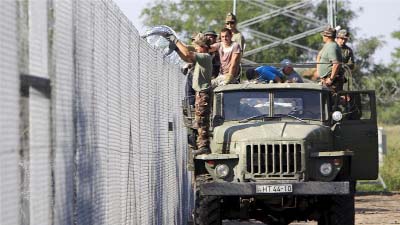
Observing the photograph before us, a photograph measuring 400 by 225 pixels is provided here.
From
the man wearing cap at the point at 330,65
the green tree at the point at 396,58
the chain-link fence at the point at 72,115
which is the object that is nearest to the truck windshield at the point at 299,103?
the man wearing cap at the point at 330,65

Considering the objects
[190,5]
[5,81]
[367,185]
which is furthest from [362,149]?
[190,5]

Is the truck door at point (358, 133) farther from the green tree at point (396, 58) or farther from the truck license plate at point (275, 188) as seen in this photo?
the green tree at point (396, 58)

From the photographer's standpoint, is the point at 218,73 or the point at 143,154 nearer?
the point at 143,154

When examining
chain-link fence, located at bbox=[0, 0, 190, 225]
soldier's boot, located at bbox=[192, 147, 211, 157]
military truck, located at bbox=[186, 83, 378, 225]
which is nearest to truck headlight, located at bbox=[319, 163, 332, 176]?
military truck, located at bbox=[186, 83, 378, 225]

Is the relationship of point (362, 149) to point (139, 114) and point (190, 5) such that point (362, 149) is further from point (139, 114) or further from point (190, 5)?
point (190, 5)

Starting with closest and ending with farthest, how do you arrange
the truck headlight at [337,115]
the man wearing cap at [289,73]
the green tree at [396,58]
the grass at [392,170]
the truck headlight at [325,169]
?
the truck headlight at [325,169] < the truck headlight at [337,115] < the man wearing cap at [289,73] < the grass at [392,170] < the green tree at [396,58]

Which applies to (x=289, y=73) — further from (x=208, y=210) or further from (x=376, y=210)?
(x=376, y=210)

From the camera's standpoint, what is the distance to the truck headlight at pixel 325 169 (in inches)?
559

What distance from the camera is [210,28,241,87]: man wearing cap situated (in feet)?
52.9

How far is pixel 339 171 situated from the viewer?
14.3 m

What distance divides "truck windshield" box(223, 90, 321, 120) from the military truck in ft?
0.04

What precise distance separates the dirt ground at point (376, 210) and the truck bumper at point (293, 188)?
5.13m

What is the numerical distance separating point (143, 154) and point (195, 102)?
3922mm

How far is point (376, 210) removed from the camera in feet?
73.6
